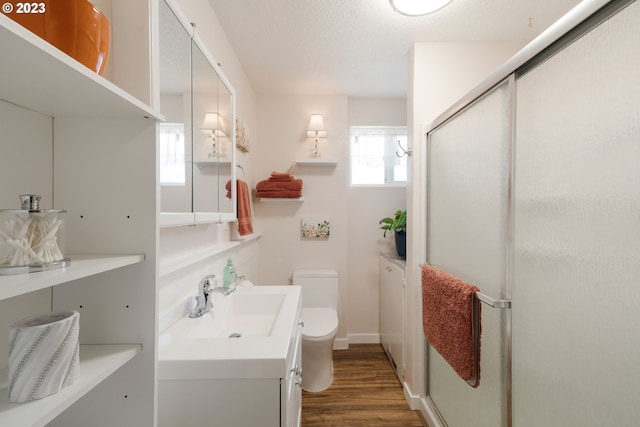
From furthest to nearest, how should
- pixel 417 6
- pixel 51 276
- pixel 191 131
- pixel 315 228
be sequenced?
pixel 315 228 → pixel 417 6 → pixel 191 131 → pixel 51 276

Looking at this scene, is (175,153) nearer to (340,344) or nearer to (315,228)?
(315,228)

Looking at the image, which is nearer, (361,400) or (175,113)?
(175,113)

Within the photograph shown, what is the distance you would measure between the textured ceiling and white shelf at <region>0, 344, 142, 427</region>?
5.46 ft

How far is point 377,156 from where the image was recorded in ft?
8.95

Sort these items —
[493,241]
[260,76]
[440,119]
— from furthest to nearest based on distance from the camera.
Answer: [260,76]
[440,119]
[493,241]

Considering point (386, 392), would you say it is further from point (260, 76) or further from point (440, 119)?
point (260, 76)

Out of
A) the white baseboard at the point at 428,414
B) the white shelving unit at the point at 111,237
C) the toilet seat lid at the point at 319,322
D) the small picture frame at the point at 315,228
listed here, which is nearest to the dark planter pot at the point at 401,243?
the small picture frame at the point at 315,228

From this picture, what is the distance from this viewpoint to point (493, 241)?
1.04 m

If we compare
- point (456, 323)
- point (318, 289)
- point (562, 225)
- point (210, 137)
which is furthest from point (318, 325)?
point (562, 225)

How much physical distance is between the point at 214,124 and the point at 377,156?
5.95ft

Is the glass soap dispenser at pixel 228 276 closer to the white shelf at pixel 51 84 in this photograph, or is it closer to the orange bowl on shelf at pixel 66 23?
the white shelf at pixel 51 84

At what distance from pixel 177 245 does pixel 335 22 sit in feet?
4.96

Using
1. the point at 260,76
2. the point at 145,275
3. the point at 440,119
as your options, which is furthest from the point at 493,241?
the point at 260,76

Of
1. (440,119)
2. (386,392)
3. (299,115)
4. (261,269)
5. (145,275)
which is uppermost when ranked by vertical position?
(299,115)
